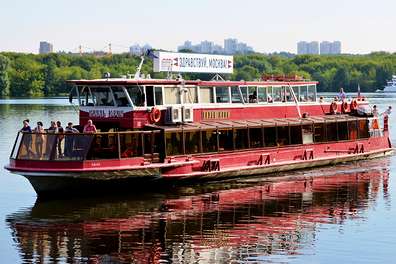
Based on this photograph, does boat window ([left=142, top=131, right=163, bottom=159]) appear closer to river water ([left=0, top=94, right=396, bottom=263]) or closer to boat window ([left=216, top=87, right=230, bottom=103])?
river water ([left=0, top=94, right=396, bottom=263])

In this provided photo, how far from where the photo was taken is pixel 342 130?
44.4m

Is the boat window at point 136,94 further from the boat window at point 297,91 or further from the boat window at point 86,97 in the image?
the boat window at point 297,91

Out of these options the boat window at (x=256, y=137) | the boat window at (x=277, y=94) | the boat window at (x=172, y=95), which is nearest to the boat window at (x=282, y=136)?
the boat window at (x=256, y=137)

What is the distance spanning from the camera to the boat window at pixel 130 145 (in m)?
32.9

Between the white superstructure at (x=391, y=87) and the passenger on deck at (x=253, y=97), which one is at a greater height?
the passenger on deck at (x=253, y=97)

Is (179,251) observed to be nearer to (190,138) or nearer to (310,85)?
(190,138)

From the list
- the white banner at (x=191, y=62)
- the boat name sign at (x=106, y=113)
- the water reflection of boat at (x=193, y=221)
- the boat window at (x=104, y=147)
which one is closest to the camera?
the water reflection of boat at (x=193, y=221)

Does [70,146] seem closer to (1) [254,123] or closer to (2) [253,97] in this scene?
(1) [254,123]

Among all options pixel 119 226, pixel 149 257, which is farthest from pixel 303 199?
pixel 149 257

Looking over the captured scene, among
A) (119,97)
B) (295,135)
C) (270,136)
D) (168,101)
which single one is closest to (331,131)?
(295,135)

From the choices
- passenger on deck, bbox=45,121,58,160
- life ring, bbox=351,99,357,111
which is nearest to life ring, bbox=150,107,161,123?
passenger on deck, bbox=45,121,58,160

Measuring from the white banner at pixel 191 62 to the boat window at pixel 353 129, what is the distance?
8.19 metres

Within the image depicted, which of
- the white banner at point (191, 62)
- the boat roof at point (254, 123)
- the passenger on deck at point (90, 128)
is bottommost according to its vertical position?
the boat roof at point (254, 123)

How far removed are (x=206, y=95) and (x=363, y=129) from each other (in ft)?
40.0
